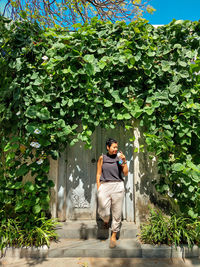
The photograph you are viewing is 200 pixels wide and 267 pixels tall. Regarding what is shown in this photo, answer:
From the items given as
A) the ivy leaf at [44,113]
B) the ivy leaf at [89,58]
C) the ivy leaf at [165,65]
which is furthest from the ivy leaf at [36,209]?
the ivy leaf at [165,65]

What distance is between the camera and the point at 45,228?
3.14m

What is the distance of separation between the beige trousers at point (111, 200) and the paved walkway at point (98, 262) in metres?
0.46

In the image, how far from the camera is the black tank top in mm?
3209

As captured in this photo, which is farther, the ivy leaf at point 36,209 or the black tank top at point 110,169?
the black tank top at point 110,169

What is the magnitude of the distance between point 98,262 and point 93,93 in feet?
8.11

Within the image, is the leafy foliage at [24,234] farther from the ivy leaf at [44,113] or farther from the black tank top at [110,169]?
the ivy leaf at [44,113]

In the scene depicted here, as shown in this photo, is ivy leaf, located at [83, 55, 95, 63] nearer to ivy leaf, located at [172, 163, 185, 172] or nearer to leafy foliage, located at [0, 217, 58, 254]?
ivy leaf, located at [172, 163, 185, 172]

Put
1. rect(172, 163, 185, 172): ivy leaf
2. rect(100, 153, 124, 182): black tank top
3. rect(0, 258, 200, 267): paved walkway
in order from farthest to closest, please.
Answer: rect(100, 153, 124, 182): black tank top
rect(172, 163, 185, 172): ivy leaf
rect(0, 258, 200, 267): paved walkway

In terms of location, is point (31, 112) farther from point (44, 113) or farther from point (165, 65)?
point (165, 65)

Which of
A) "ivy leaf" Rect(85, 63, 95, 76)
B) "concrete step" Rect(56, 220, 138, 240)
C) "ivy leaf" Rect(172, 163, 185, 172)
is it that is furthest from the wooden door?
"ivy leaf" Rect(85, 63, 95, 76)

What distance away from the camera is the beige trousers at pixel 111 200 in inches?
122

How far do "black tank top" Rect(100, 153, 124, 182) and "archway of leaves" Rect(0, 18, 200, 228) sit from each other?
1.74 feet

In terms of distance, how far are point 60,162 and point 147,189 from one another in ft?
5.55

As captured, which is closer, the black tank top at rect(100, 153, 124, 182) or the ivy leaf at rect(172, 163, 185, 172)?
the ivy leaf at rect(172, 163, 185, 172)
